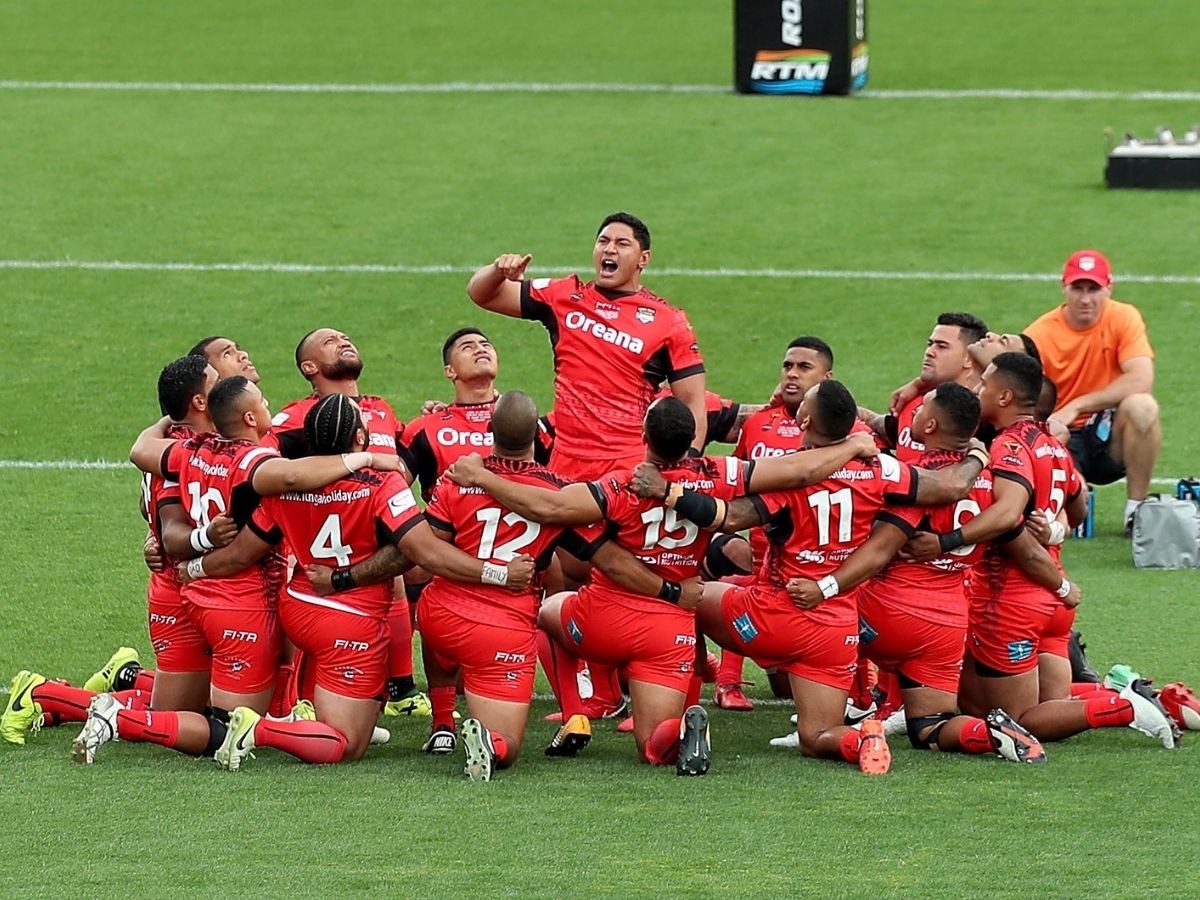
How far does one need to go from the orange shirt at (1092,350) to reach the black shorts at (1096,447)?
208mm

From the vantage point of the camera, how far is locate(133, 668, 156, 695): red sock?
8578mm

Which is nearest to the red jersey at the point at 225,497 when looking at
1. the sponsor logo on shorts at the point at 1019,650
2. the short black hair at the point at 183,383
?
the short black hair at the point at 183,383

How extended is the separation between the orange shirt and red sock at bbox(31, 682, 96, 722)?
6319mm

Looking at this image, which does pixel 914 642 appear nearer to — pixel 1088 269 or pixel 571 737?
pixel 571 737

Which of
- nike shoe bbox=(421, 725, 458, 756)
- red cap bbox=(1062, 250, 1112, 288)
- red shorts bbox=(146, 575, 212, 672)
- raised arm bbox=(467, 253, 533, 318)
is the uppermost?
raised arm bbox=(467, 253, 533, 318)

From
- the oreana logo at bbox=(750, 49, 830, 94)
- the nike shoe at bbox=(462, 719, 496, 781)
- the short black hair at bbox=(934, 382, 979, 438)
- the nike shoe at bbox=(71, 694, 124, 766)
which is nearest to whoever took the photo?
the nike shoe at bbox=(462, 719, 496, 781)

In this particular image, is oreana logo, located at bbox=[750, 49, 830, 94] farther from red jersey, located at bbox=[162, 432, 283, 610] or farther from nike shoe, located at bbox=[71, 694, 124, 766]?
nike shoe, located at bbox=[71, 694, 124, 766]

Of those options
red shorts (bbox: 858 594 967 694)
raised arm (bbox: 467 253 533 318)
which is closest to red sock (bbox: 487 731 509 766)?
red shorts (bbox: 858 594 967 694)

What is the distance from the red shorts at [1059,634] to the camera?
8320mm

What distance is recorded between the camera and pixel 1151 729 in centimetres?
788

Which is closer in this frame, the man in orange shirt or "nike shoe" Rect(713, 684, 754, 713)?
"nike shoe" Rect(713, 684, 754, 713)

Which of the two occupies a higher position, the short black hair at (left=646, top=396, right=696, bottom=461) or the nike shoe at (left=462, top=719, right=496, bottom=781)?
the short black hair at (left=646, top=396, right=696, bottom=461)

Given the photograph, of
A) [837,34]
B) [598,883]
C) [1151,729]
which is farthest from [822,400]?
[837,34]

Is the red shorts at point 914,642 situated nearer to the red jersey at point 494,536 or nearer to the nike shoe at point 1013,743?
the nike shoe at point 1013,743
